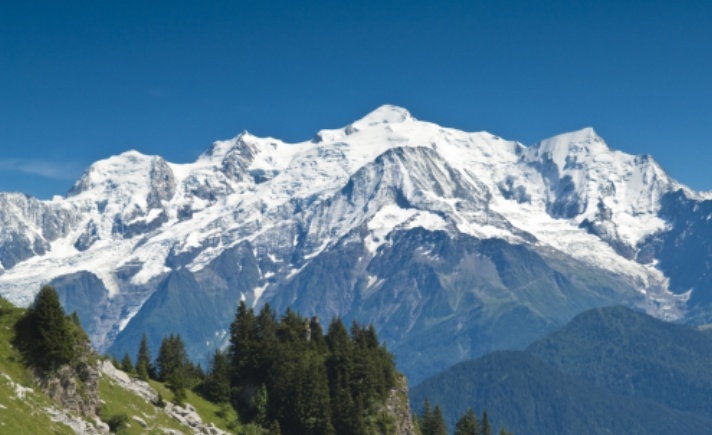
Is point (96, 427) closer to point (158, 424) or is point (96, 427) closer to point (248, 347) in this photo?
point (158, 424)

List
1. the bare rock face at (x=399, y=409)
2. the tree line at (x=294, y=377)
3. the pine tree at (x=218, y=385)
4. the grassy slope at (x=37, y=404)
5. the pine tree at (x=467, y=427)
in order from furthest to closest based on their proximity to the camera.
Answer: the pine tree at (x=467, y=427)
the bare rock face at (x=399, y=409)
the pine tree at (x=218, y=385)
the tree line at (x=294, y=377)
the grassy slope at (x=37, y=404)

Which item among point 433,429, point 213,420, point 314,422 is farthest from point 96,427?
point 433,429

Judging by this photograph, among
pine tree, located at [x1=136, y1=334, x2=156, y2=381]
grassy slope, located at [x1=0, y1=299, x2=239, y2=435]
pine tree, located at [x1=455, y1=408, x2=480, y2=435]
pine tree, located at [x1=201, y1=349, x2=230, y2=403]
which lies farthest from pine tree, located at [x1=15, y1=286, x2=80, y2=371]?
pine tree, located at [x1=455, y1=408, x2=480, y2=435]

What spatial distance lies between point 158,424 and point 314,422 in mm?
23502

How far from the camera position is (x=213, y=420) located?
100625 millimetres

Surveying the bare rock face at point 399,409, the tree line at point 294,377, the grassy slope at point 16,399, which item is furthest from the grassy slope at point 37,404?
the bare rock face at point 399,409

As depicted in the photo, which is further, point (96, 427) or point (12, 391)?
point (96, 427)

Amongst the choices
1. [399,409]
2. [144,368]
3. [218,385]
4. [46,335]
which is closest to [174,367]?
[218,385]

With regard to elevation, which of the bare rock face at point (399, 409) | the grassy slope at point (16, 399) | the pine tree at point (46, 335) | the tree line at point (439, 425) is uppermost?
the tree line at point (439, 425)

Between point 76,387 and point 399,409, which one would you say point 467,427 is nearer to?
point 399,409

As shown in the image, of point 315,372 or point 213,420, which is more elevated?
point 315,372

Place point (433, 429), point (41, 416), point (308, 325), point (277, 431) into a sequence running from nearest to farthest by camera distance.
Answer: point (41, 416), point (277, 431), point (308, 325), point (433, 429)

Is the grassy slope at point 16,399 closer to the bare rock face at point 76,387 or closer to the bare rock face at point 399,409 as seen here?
the bare rock face at point 76,387

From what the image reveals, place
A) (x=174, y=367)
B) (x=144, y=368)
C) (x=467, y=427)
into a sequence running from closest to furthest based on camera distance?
(x=144, y=368), (x=174, y=367), (x=467, y=427)
